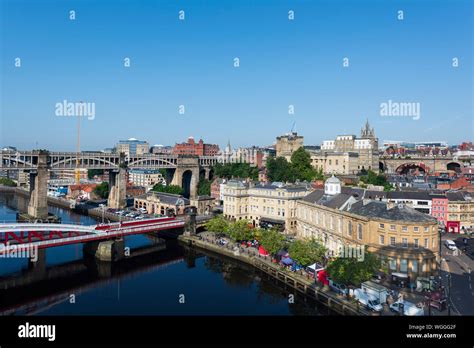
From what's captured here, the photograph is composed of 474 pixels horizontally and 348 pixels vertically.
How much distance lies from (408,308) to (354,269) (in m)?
4.54

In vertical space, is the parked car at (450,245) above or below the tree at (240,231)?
below

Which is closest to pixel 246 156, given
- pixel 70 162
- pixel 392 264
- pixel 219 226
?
pixel 70 162

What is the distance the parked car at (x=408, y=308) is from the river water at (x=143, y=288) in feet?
16.3

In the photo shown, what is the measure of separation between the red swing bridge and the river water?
2.68 m

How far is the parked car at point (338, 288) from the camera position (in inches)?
1104

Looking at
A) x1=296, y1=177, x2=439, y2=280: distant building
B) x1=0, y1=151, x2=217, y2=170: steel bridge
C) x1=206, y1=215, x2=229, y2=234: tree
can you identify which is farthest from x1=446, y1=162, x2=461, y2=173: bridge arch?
x1=206, y1=215, x2=229, y2=234: tree

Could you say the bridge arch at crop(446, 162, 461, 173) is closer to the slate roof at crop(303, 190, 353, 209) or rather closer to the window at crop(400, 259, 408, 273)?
the slate roof at crop(303, 190, 353, 209)

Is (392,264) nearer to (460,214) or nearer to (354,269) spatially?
(354,269)

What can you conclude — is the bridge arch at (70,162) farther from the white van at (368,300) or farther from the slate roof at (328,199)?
the white van at (368,300)

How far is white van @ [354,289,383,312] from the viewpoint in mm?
24781

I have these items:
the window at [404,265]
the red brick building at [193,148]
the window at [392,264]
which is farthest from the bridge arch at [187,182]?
the window at [404,265]
